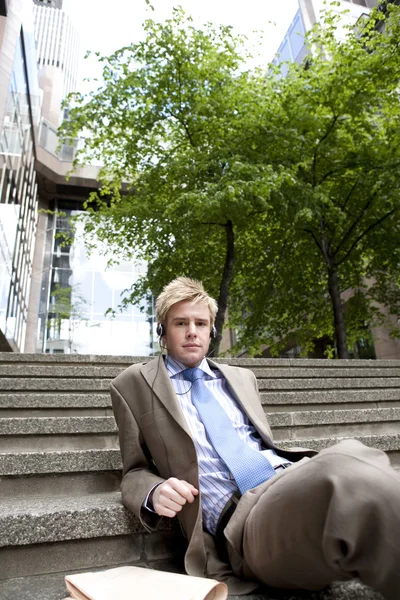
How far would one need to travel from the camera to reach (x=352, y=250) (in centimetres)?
1228

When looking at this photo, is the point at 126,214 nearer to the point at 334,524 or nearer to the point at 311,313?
the point at 311,313

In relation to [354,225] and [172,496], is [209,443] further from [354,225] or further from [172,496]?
[354,225]

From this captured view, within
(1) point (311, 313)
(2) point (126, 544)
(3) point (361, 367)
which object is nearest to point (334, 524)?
(2) point (126, 544)

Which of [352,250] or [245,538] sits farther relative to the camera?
[352,250]

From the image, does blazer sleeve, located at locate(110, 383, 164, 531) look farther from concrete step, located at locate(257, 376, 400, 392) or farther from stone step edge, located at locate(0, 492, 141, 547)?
concrete step, located at locate(257, 376, 400, 392)

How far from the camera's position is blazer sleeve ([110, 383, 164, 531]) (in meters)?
1.92

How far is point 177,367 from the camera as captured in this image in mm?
2330

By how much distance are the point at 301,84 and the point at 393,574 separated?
→ 38.8 ft

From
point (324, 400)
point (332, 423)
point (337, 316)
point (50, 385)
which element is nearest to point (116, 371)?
point (50, 385)

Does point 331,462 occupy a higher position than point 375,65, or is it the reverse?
point 375,65

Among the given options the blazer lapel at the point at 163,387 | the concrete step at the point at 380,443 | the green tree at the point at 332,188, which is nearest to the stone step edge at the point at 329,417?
the concrete step at the point at 380,443

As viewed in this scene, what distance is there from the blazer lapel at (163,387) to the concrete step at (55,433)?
1196 mm

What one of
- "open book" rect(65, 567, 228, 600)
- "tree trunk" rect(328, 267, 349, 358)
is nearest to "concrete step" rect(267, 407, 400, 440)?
"open book" rect(65, 567, 228, 600)

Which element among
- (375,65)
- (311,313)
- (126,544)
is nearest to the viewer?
(126,544)
